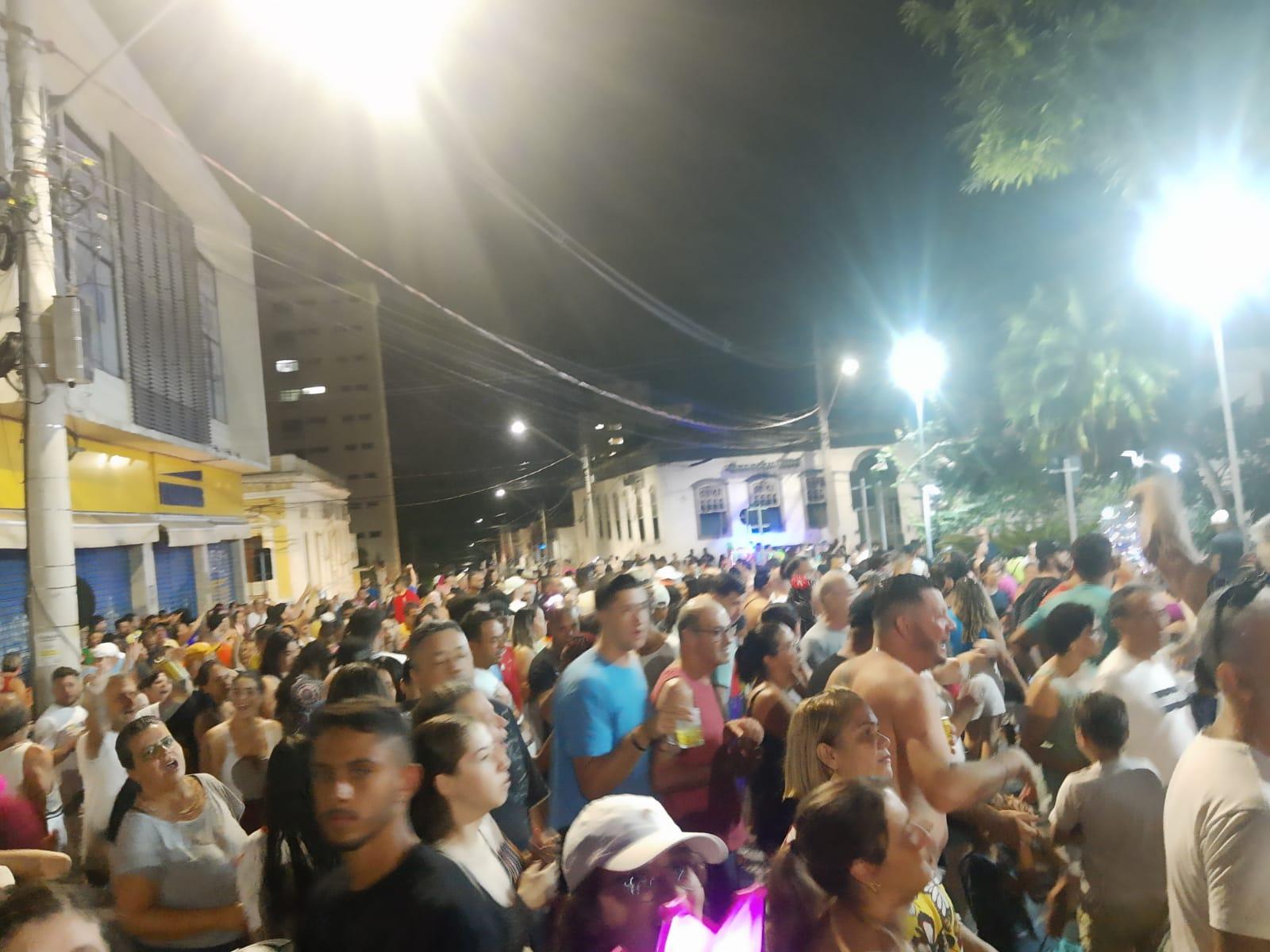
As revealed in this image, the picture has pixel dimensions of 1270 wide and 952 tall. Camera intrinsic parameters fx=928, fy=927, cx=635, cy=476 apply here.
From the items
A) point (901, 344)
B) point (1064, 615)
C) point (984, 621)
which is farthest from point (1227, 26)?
point (1064, 615)

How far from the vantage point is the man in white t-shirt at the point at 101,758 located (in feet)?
13.5

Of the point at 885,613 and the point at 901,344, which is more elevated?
the point at 901,344

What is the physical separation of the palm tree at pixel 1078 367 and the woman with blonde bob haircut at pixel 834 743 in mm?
16165

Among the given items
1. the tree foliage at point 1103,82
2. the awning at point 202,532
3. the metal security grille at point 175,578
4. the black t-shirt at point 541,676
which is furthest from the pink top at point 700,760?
the awning at point 202,532

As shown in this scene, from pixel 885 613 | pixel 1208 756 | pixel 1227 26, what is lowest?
pixel 1208 756

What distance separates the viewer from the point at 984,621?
21.3 feet

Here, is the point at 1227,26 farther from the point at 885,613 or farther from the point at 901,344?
the point at 885,613

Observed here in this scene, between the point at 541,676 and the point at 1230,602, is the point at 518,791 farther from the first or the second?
the point at 1230,602

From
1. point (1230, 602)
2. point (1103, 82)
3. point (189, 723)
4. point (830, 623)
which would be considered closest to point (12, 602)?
point (189, 723)

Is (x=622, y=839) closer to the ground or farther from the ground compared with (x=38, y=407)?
closer to the ground

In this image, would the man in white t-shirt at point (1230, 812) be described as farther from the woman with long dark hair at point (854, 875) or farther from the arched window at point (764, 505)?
the arched window at point (764, 505)

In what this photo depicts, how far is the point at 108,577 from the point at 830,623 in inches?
563

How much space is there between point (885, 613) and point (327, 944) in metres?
2.42

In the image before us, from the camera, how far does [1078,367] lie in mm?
17312
